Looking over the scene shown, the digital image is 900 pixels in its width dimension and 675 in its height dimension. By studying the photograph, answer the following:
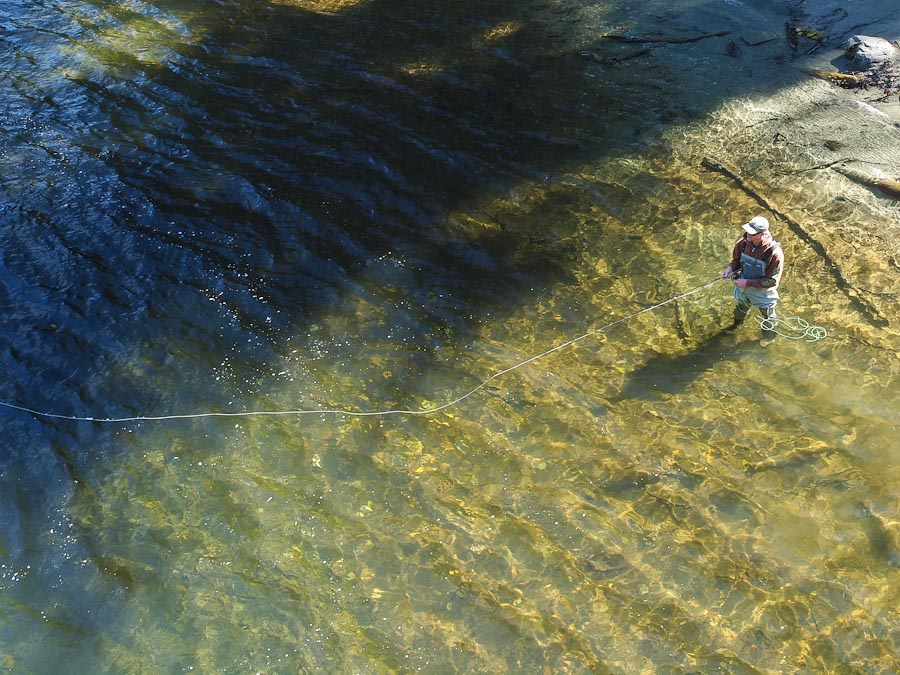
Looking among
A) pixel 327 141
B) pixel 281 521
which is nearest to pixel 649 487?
pixel 281 521

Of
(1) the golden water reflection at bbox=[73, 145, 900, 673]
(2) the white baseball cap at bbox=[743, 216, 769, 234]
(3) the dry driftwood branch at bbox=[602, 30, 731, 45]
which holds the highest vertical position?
(3) the dry driftwood branch at bbox=[602, 30, 731, 45]

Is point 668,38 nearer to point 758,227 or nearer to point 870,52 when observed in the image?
point 870,52

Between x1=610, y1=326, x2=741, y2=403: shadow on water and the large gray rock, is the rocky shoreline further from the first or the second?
x1=610, y1=326, x2=741, y2=403: shadow on water

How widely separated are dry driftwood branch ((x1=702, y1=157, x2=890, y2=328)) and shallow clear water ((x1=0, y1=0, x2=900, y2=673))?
0.49 feet

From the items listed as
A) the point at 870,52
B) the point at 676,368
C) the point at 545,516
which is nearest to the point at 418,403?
the point at 545,516

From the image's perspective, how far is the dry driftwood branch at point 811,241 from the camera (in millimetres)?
9359

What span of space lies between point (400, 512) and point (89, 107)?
443 inches

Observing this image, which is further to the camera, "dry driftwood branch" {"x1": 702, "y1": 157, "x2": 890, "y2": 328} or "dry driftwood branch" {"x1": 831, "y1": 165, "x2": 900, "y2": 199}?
"dry driftwood branch" {"x1": 831, "y1": 165, "x2": 900, "y2": 199}

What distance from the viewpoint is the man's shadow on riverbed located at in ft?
28.2

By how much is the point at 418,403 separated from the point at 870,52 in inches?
459

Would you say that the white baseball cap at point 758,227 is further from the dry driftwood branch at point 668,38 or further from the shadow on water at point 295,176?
the dry driftwood branch at point 668,38

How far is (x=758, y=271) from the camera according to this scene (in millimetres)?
8633

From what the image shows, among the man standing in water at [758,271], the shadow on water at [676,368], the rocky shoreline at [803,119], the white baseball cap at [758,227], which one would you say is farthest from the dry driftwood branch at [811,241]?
the white baseball cap at [758,227]

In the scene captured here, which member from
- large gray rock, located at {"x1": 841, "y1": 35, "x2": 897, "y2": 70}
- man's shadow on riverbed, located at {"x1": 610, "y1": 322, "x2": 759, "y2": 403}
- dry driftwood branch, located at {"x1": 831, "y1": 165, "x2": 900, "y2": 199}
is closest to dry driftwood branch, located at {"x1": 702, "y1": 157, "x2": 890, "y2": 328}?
dry driftwood branch, located at {"x1": 831, "y1": 165, "x2": 900, "y2": 199}
